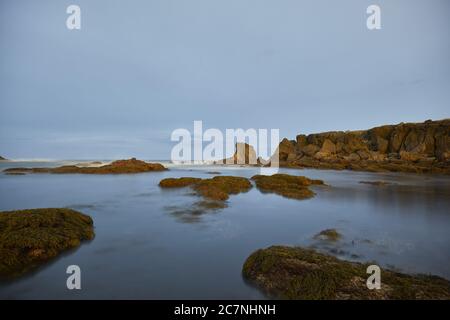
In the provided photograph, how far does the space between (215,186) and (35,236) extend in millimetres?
8390

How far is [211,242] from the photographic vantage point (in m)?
4.74

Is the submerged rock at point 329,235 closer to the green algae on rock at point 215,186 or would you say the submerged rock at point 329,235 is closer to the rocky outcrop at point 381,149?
the green algae on rock at point 215,186

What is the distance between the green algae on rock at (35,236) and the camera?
3.45 metres

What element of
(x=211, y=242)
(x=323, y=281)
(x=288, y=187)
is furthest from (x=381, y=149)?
(x=323, y=281)

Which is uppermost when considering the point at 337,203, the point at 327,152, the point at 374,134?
the point at 374,134

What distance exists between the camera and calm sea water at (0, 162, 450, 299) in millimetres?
3029

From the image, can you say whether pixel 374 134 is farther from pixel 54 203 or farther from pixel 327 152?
pixel 54 203

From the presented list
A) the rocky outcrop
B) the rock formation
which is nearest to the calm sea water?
the rocky outcrop

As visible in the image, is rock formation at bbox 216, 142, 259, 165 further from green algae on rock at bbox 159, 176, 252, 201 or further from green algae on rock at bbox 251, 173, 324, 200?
green algae on rock at bbox 159, 176, 252, 201

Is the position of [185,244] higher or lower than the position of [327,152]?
lower
